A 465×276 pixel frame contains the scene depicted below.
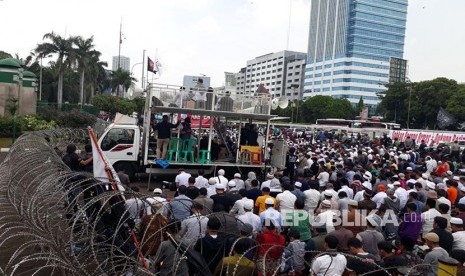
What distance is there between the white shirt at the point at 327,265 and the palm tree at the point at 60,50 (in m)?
51.8

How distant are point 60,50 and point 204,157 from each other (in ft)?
143

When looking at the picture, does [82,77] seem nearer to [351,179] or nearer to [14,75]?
[14,75]

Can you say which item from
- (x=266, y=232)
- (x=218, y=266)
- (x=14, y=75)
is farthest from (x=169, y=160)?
(x=14, y=75)

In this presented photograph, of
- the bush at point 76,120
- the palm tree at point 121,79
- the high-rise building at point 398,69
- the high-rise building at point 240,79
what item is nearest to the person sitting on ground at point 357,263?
the bush at point 76,120

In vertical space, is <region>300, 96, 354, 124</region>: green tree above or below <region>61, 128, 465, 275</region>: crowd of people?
above

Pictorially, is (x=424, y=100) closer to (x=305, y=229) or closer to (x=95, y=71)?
(x=95, y=71)

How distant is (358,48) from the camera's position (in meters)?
125

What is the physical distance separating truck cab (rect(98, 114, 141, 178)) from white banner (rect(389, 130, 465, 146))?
→ 2303 cm

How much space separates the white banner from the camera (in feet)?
98.1

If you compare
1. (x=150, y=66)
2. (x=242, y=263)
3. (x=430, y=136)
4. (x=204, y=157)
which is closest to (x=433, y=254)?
(x=242, y=263)

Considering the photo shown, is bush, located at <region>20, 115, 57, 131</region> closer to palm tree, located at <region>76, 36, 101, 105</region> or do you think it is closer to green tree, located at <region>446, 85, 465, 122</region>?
palm tree, located at <region>76, 36, 101, 105</region>

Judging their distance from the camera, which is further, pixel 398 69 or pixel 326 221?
pixel 398 69

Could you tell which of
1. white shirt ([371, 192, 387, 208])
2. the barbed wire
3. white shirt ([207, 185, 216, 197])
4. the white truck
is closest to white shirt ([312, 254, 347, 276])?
the barbed wire

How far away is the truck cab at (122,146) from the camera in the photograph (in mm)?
14594
